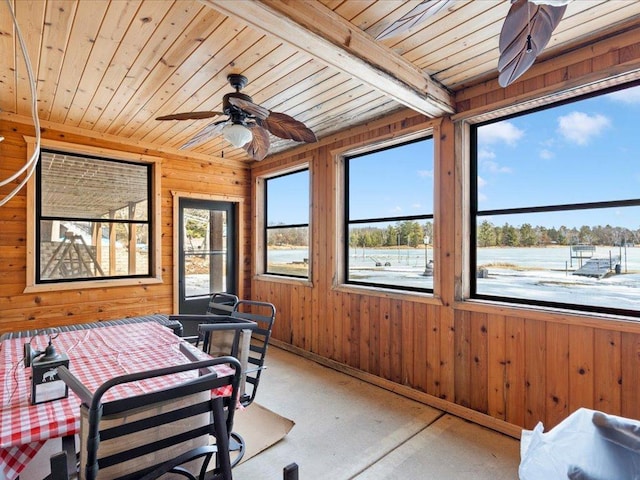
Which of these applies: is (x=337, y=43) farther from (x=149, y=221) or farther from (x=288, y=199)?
(x=149, y=221)

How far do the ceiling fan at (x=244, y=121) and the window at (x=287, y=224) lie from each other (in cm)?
169

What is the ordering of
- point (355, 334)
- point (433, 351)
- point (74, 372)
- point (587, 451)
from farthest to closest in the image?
point (355, 334)
point (433, 351)
point (74, 372)
point (587, 451)

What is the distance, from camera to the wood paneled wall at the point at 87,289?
3.33 m

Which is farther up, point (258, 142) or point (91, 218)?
point (258, 142)

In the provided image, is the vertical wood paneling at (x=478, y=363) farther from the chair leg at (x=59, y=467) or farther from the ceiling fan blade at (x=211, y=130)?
the chair leg at (x=59, y=467)

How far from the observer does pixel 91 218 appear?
3852 millimetres

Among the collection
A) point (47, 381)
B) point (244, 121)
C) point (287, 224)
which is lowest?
point (47, 381)

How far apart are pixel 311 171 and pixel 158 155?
1.92m

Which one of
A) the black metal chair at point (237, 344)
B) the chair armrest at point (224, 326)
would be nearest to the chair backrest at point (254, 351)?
the black metal chair at point (237, 344)

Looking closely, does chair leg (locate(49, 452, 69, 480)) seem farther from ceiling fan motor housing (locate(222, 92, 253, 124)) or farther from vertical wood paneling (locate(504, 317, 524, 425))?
vertical wood paneling (locate(504, 317, 524, 425))

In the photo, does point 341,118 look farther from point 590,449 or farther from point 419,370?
point 590,449

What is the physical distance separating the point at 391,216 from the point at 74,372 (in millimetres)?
2735

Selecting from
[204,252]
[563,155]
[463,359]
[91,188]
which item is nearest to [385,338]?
[463,359]

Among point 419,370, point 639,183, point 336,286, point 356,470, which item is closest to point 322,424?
point 356,470
